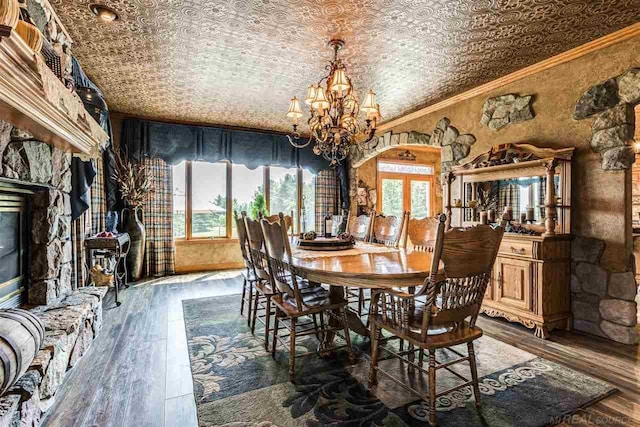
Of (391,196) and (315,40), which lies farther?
(391,196)

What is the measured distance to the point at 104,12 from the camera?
7.91 ft

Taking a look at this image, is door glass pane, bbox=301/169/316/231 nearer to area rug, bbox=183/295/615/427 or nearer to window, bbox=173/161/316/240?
window, bbox=173/161/316/240

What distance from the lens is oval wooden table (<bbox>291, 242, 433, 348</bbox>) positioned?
189 cm

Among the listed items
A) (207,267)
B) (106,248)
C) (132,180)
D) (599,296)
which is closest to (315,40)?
(106,248)

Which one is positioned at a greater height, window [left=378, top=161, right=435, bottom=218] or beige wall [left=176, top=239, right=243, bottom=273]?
window [left=378, top=161, right=435, bottom=218]

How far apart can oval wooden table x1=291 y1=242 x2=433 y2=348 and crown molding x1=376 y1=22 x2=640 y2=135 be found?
7.78ft

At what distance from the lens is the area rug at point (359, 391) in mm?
1773

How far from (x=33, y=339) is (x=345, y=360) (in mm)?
1879

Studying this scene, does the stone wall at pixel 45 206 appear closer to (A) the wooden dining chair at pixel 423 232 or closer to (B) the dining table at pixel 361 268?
(B) the dining table at pixel 361 268

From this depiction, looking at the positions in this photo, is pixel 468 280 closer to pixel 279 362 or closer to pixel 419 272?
pixel 419 272

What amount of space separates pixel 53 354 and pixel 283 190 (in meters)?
4.97

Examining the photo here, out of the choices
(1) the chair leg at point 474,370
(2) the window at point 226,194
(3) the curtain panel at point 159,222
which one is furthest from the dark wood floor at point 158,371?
(2) the window at point 226,194

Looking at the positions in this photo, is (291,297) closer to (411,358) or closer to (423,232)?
(411,358)

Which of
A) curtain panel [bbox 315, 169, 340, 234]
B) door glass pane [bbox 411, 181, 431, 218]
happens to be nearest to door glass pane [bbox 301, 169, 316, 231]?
curtain panel [bbox 315, 169, 340, 234]
